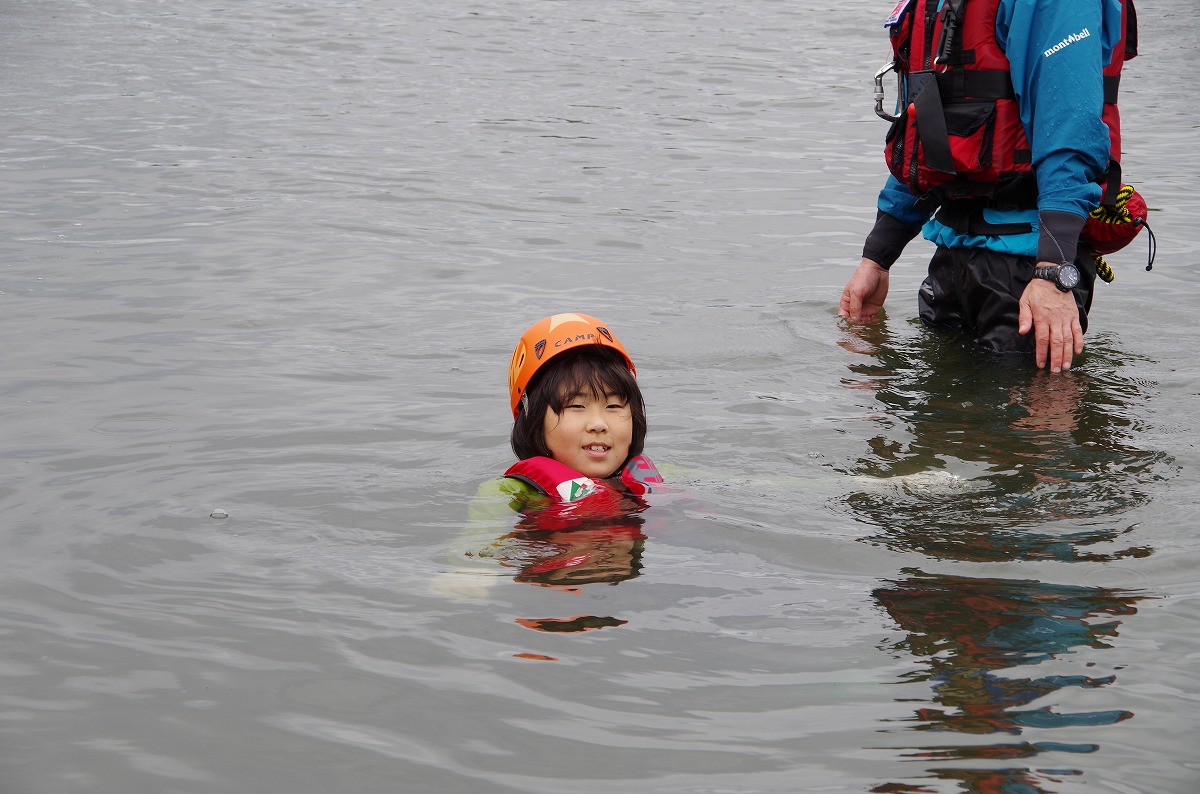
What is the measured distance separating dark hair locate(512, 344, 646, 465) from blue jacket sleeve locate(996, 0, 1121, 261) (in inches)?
77.6

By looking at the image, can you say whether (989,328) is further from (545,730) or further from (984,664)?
(545,730)

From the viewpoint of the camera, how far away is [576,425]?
5.21 meters

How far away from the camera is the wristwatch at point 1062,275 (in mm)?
5598

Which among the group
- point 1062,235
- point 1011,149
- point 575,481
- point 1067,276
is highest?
point 1011,149

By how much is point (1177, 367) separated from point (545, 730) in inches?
192

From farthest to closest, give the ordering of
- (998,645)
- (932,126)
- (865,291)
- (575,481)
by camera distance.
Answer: (865,291) → (932,126) → (575,481) → (998,645)

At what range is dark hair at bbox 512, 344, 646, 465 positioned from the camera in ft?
17.2

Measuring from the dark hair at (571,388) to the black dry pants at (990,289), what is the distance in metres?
2.04

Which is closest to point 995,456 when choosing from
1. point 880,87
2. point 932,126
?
point 932,126

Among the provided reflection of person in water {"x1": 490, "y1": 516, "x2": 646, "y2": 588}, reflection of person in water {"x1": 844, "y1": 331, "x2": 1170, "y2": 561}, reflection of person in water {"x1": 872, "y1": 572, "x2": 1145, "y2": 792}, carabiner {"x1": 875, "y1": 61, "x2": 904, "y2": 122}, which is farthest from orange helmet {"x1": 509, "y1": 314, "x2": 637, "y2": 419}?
carabiner {"x1": 875, "y1": 61, "x2": 904, "y2": 122}

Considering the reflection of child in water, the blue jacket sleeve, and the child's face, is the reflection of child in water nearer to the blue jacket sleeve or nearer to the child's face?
the child's face

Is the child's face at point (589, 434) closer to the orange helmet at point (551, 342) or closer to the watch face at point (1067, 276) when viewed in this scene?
the orange helmet at point (551, 342)

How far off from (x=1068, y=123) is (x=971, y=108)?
57 cm

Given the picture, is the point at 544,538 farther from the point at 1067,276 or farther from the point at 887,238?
the point at 887,238
